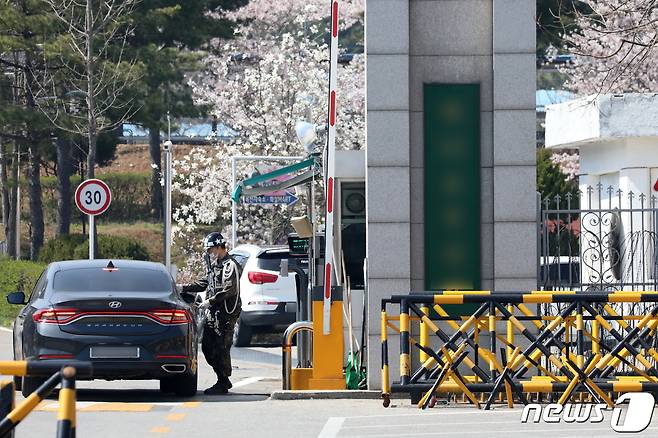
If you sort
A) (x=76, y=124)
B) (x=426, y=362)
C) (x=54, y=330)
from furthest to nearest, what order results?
1. (x=76, y=124)
2. (x=54, y=330)
3. (x=426, y=362)

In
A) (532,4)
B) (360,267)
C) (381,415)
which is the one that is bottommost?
(381,415)

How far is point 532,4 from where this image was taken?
15.3m

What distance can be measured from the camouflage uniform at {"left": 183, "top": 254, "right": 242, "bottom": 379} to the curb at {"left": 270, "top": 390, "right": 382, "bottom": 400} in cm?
156

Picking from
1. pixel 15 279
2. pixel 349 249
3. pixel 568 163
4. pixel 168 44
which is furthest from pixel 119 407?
pixel 168 44

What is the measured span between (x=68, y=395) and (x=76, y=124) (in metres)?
34.8

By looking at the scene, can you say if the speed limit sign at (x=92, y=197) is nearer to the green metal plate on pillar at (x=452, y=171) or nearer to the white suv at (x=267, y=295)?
the white suv at (x=267, y=295)

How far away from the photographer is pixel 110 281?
1619 centimetres

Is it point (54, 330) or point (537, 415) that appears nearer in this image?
point (537, 415)

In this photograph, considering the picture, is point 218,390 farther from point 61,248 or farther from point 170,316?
point 61,248

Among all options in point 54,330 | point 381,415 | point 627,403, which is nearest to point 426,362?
point 381,415

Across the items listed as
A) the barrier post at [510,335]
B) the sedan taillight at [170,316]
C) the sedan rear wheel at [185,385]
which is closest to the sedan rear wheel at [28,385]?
the sedan taillight at [170,316]

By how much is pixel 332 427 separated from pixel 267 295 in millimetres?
13091

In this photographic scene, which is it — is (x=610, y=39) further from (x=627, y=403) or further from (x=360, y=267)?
(x=627, y=403)

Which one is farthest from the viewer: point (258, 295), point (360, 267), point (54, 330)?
point (258, 295)
